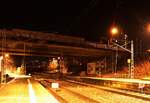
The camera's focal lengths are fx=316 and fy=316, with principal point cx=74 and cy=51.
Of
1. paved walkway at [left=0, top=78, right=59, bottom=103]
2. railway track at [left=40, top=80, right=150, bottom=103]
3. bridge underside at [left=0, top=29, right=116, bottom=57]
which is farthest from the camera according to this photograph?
bridge underside at [left=0, top=29, right=116, bottom=57]

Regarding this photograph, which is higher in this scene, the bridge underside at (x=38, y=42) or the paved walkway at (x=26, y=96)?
the bridge underside at (x=38, y=42)

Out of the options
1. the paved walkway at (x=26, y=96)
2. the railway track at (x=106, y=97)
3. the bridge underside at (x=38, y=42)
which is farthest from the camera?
the bridge underside at (x=38, y=42)

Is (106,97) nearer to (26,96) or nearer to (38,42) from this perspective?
(26,96)

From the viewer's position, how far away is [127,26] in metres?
74.2

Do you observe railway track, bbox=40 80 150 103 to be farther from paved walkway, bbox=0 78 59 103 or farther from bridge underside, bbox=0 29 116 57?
bridge underside, bbox=0 29 116 57

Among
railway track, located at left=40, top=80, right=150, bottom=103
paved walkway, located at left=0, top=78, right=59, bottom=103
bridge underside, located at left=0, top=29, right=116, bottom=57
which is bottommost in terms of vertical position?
railway track, located at left=40, top=80, right=150, bottom=103

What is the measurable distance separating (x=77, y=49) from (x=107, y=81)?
1573 inches

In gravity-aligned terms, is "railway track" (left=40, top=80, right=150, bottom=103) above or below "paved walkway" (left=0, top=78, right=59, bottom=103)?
below

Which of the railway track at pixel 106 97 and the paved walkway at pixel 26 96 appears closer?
the paved walkway at pixel 26 96

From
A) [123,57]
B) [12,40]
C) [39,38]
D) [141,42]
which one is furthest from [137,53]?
[12,40]

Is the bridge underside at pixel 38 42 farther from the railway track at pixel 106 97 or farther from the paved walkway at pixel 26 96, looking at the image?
the railway track at pixel 106 97

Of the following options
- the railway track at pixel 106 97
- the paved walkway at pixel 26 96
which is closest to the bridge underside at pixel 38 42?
the paved walkway at pixel 26 96

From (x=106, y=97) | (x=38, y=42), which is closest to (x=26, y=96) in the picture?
(x=106, y=97)

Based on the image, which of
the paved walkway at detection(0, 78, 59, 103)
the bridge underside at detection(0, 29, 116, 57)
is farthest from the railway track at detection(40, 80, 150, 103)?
the bridge underside at detection(0, 29, 116, 57)
